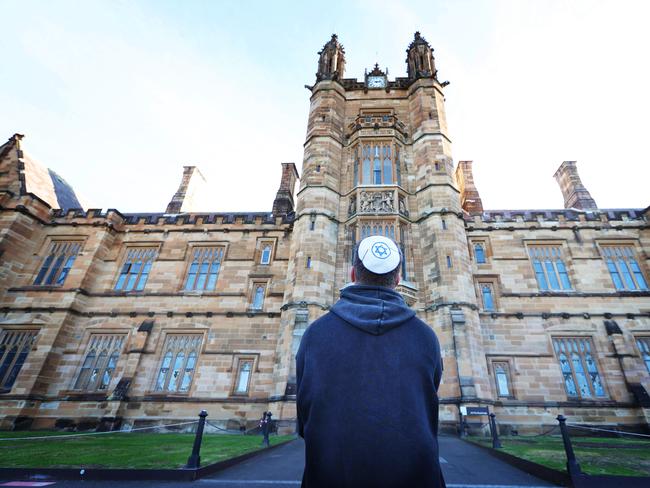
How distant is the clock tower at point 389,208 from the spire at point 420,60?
8 cm

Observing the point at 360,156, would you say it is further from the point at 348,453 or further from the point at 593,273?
the point at 348,453

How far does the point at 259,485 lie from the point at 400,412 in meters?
4.36

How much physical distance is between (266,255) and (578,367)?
1402 centimetres

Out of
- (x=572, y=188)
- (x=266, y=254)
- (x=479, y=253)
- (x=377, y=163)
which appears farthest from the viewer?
(x=572, y=188)

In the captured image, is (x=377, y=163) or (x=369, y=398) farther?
(x=377, y=163)

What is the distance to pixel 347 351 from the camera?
1.48 m

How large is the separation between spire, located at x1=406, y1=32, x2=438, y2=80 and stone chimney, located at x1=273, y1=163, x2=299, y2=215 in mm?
9428

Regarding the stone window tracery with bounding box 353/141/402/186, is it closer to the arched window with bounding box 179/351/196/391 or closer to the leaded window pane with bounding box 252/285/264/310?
the leaded window pane with bounding box 252/285/264/310

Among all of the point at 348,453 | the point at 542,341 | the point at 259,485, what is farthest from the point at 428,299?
the point at 348,453

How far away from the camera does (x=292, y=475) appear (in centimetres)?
508

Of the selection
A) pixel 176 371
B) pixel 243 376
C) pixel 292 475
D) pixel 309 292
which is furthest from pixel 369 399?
pixel 176 371

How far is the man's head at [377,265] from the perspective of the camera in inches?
71.2

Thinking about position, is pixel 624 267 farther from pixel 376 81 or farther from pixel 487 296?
pixel 376 81

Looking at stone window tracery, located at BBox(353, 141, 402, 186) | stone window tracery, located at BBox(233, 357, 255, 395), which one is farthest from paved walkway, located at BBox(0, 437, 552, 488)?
stone window tracery, located at BBox(353, 141, 402, 186)
